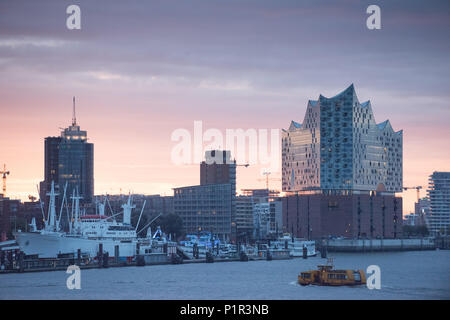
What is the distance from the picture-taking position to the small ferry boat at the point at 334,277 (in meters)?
84.4

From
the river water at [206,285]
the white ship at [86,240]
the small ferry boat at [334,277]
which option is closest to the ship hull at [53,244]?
the white ship at [86,240]

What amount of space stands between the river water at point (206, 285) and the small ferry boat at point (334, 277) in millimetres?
705

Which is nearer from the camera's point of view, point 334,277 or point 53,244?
point 334,277

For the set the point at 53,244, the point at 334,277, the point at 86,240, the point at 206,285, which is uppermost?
the point at 86,240

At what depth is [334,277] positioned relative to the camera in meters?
84.8

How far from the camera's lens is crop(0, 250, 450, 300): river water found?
79.4 m

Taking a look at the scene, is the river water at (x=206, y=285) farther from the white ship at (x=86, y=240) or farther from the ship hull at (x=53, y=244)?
the ship hull at (x=53, y=244)

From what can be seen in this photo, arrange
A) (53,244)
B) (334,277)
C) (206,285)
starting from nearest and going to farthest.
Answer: (334,277) → (206,285) → (53,244)

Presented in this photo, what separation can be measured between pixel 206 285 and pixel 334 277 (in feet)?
47.9

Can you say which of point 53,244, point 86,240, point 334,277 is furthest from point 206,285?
point 53,244

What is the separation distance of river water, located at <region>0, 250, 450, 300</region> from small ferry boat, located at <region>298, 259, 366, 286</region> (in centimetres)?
71

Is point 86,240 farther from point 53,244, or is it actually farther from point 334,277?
point 334,277
